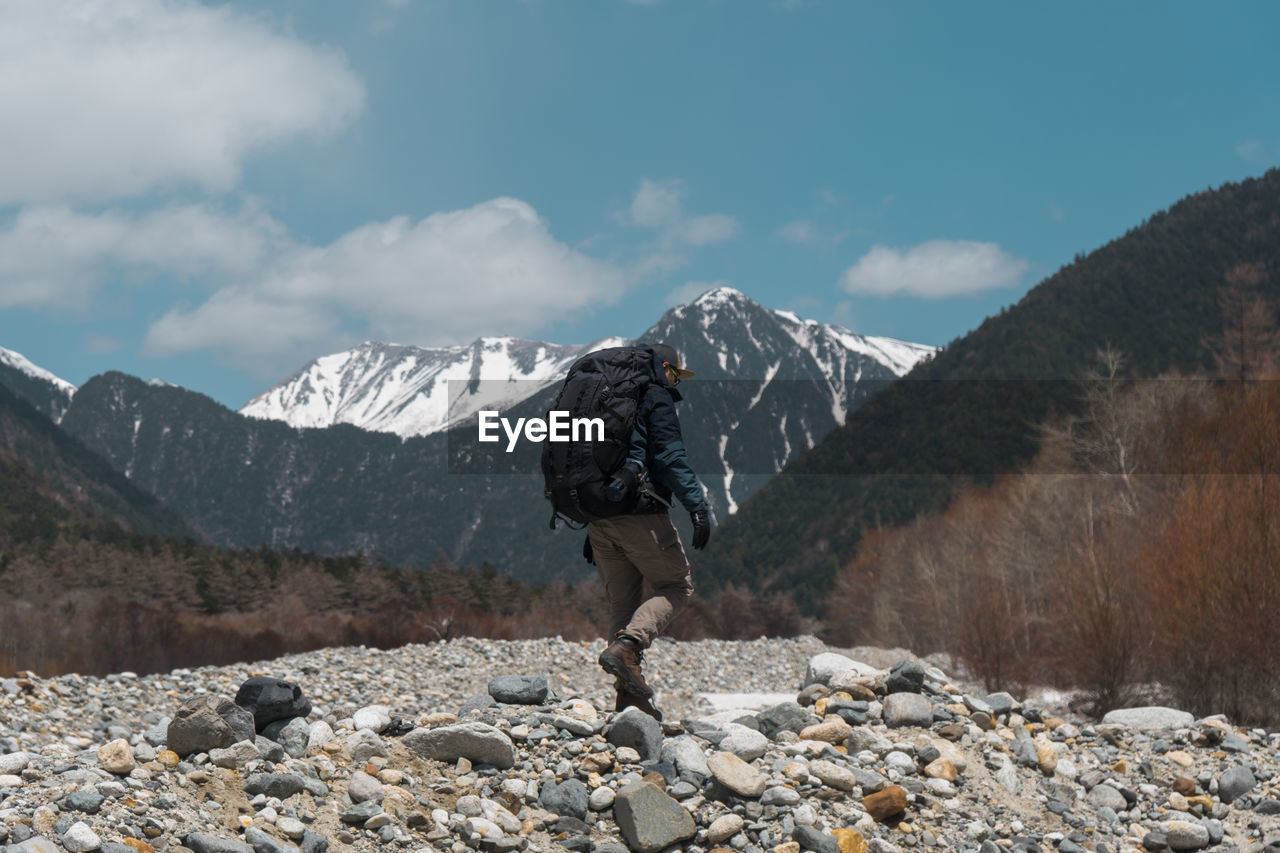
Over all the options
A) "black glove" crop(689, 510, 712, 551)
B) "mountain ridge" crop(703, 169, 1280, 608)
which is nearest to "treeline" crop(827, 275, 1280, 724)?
"black glove" crop(689, 510, 712, 551)

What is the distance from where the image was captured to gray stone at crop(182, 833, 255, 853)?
12.2 ft

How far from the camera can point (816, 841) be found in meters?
4.82

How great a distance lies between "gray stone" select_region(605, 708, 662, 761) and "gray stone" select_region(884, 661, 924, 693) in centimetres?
249

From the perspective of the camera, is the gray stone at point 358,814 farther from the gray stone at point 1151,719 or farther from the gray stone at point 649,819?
the gray stone at point 1151,719

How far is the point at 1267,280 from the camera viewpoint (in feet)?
395

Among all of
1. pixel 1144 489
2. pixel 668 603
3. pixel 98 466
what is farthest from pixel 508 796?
pixel 98 466

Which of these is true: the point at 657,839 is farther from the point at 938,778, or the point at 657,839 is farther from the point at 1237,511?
the point at 1237,511

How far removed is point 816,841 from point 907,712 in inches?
85.4

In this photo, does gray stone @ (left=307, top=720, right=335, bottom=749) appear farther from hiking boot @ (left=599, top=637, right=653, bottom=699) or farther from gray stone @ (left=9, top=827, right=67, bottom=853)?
gray stone @ (left=9, top=827, right=67, bottom=853)

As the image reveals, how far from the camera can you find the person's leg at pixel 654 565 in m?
5.58

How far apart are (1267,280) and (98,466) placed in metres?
193

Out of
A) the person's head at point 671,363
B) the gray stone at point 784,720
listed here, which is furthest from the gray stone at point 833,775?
the person's head at point 671,363

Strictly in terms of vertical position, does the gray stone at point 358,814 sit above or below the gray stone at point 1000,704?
above

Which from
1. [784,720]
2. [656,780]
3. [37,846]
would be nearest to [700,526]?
[656,780]
